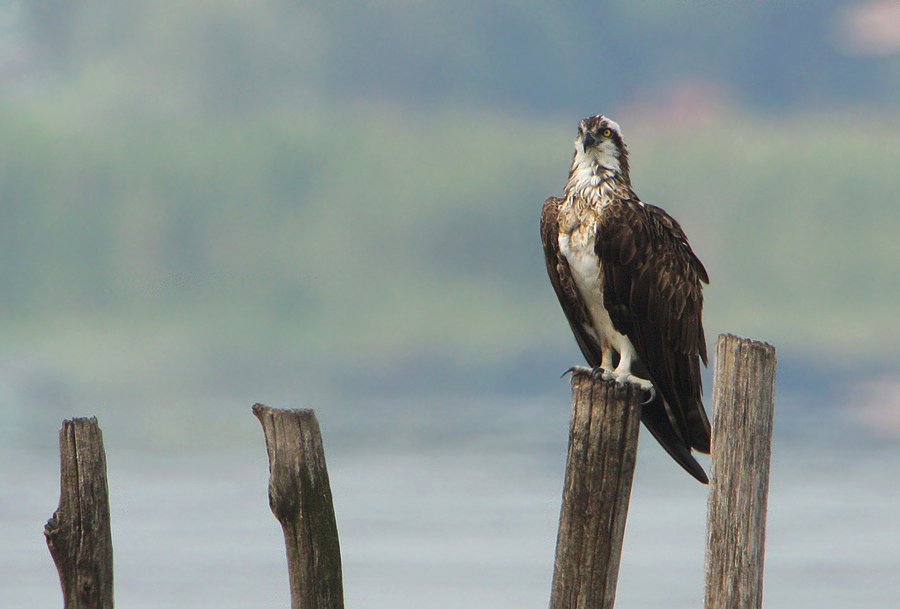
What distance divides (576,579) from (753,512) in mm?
995

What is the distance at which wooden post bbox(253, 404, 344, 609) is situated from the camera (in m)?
4.63

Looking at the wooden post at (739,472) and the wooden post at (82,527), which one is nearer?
the wooden post at (739,472)

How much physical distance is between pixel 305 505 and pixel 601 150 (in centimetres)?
339

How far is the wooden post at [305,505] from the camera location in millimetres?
4629

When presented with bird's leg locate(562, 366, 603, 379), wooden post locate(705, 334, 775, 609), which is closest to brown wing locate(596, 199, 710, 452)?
bird's leg locate(562, 366, 603, 379)

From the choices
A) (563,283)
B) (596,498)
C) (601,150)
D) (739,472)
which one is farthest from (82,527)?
(601,150)

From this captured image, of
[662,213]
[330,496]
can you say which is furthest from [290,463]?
[662,213]

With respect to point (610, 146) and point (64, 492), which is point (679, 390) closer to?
point (610, 146)

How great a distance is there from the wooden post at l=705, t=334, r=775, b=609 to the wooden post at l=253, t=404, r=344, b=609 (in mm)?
1948

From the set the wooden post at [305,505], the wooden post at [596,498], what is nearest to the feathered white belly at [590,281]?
the wooden post at [596,498]

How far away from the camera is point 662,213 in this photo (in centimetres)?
636

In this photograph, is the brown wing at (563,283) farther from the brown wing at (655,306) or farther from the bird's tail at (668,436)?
the bird's tail at (668,436)

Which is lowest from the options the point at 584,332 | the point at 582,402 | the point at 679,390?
the point at 582,402

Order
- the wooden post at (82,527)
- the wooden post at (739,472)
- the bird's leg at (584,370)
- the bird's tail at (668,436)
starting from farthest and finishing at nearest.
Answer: the bird's tail at (668,436) < the bird's leg at (584,370) < the wooden post at (82,527) < the wooden post at (739,472)
